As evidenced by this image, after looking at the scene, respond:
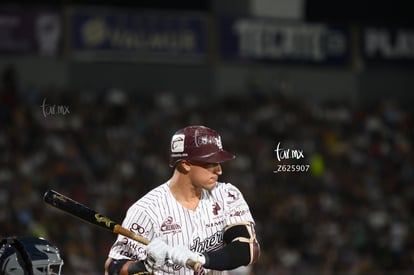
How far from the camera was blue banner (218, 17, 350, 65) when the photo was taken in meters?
16.6

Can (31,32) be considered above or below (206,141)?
below

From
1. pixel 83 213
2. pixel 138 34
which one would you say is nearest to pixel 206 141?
pixel 83 213

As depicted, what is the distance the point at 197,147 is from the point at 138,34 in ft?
36.5

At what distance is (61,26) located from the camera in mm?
15328

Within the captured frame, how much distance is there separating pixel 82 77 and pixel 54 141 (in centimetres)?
389

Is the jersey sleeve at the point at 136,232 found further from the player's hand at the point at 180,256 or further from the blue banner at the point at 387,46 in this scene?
the blue banner at the point at 387,46

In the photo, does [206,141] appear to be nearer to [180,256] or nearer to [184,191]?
[184,191]

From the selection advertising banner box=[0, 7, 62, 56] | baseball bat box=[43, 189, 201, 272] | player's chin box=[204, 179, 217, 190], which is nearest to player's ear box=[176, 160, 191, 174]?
player's chin box=[204, 179, 217, 190]

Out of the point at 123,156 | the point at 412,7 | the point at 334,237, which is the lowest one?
the point at 334,237

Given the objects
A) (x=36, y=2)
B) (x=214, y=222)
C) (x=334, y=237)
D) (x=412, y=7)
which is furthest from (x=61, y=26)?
(x=214, y=222)

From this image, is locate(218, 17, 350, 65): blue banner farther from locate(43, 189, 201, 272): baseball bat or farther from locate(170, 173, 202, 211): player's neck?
locate(43, 189, 201, 272): baseball bat

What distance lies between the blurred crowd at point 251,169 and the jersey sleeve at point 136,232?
5.39 metres

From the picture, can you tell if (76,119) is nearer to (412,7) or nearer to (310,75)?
(310,75)

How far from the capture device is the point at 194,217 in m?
5.45
